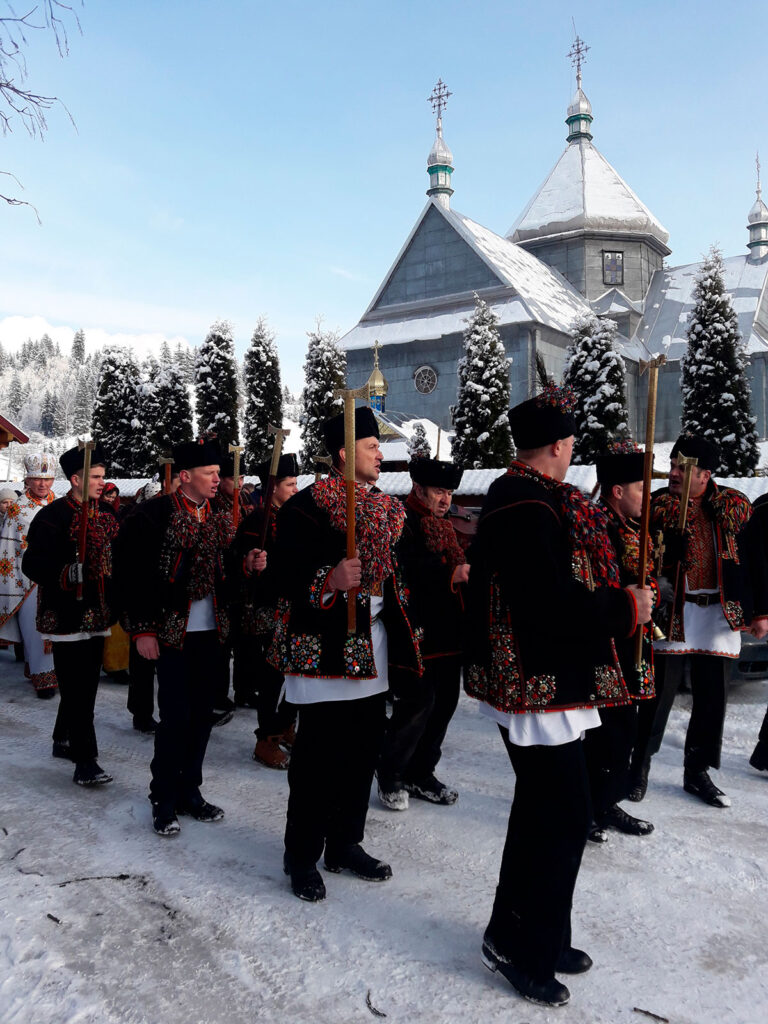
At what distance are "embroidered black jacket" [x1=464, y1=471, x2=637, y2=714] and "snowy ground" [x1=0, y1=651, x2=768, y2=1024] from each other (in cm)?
104

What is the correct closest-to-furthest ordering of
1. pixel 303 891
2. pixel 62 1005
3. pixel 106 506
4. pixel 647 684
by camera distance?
pixel 62 1005 → pixel 303 891 → pixel 647 684 → pixel 106 506

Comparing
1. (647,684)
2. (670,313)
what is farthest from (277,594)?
(670,313)

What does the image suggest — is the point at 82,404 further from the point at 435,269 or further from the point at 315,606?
the point at 315,606

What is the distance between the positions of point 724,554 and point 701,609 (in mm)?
359

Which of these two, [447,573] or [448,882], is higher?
[447,573]

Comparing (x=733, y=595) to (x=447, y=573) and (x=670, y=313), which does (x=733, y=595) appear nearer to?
(x=447, y=573)

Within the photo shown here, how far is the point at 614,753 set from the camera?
4.18 metres

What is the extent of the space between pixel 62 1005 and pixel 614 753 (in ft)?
8.83

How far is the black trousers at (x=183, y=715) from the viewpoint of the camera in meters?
4.34

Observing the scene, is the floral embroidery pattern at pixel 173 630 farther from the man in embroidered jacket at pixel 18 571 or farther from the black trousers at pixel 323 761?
the man in embroidered jacket at pixel 18 571

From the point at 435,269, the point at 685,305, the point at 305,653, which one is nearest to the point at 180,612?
the point at 305,653

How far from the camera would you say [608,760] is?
4168 mm

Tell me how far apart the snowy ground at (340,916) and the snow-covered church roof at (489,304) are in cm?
2790

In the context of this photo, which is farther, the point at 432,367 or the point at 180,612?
the point at 432,367
